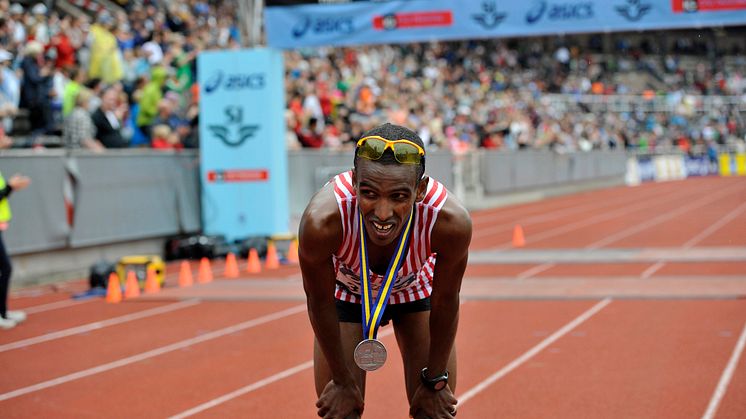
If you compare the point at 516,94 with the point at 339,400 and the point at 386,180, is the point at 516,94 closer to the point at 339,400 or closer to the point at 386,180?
the point at 339,400

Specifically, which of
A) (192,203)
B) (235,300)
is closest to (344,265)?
(235,300)

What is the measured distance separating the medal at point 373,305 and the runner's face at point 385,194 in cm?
17

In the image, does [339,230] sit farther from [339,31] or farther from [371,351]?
[339,31]

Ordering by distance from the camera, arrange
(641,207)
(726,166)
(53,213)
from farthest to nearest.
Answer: (726,166) < (641,207) < (53,213)

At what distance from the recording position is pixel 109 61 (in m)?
17.0

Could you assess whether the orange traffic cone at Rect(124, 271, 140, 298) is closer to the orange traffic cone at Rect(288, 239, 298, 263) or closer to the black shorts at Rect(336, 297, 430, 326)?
the orange traffic cone at Rect(288, 239, 298, 263)

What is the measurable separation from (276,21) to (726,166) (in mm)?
32287

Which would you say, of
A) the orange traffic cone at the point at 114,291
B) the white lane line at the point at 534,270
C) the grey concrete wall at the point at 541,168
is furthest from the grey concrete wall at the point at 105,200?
the grey concrete wall at the point at 541,168

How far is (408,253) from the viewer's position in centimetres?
414

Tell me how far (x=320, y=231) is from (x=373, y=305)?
0.51 metres

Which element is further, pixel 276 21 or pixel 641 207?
pixel 641 207

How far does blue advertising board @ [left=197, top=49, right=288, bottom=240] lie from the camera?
52.5ft

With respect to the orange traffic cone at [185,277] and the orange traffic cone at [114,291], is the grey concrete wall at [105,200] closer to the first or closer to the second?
the orange traffic cone at [114,291]

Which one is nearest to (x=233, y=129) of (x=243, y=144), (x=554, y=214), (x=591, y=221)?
(x=243, y=144)
